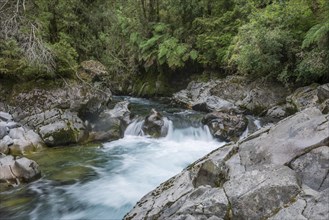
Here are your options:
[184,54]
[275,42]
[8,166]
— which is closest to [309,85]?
[275,42]

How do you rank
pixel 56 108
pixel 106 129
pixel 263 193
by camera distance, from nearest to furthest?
pixel 263 193
pixel 56 108
pixel 106 129

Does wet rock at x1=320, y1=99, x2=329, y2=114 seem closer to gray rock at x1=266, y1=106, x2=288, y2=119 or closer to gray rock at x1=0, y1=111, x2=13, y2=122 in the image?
gray rock at x1=266, y1=106, x2=288, y2=119

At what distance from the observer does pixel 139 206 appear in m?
5.21

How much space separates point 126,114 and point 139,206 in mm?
7477

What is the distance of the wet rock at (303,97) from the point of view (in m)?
10.9

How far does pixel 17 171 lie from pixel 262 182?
5675 millimetres

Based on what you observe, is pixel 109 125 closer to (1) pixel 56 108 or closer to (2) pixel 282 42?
(1) pixel 56 108

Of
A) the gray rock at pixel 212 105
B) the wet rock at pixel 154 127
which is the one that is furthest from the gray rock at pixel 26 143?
the gray rock at pixel 212 105

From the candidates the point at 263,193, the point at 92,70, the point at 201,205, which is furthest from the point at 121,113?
the point at 263,193

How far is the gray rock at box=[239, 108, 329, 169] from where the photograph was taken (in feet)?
14.3

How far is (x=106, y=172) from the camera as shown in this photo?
27.8 feet

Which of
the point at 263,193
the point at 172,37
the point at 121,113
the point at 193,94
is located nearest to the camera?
the point at 263,193

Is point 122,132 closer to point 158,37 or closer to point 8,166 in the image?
point 8,166

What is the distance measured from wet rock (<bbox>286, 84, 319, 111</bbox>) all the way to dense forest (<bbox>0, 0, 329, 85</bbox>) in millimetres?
465
